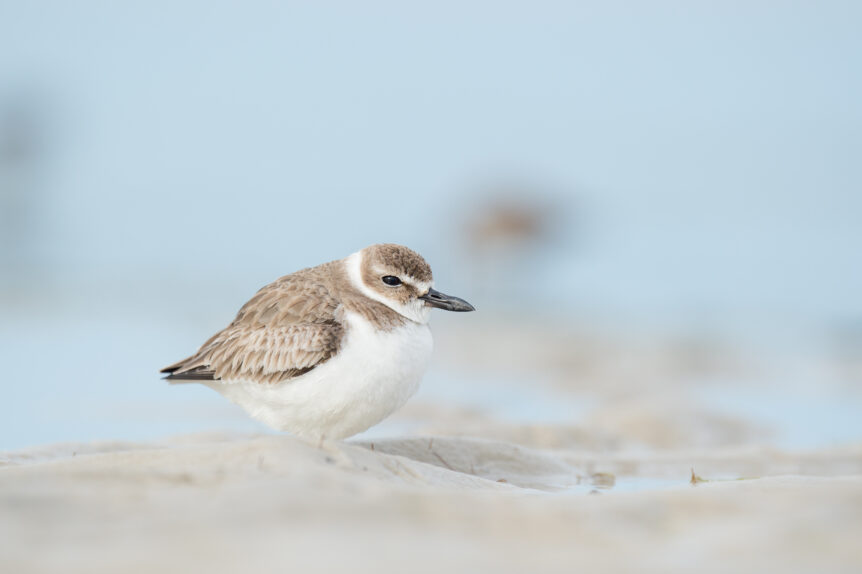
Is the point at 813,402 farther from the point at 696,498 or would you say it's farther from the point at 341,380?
the point at 696,498

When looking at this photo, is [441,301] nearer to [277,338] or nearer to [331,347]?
[331,347]

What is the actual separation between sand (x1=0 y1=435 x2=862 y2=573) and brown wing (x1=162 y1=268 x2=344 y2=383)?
1.38 m

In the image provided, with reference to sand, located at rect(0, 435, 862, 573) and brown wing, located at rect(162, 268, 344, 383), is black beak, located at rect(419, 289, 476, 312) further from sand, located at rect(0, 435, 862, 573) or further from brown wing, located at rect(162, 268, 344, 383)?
sand, located at rect(0, 435, 862, 573)

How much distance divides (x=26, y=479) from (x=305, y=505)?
1124mm

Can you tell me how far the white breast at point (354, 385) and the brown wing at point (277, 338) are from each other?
0.25ft

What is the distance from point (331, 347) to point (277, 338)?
40 cm

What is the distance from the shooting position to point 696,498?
3127mm

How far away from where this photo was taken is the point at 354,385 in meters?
4.93

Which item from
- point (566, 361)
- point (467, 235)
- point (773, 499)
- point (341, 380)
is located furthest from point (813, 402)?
point (467, 235)

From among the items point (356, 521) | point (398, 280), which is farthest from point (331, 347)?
point (356, 521)

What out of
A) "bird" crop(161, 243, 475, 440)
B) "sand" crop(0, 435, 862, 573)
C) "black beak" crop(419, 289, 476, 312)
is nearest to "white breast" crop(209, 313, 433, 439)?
"bird" crop(161, 243, 475, 440)

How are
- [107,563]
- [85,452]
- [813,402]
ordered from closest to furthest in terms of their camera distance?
[107,563] → [85,452] → [813,402]

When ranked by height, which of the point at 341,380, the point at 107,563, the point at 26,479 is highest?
the point at 341,380

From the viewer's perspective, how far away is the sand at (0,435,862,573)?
2.41m
